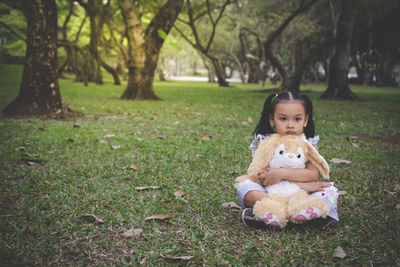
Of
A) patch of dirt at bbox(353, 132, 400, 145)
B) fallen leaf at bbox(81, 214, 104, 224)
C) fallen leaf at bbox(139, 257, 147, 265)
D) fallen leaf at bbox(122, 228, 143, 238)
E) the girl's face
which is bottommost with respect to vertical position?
fallen leaf at bbox(139, 257, 147, 265)

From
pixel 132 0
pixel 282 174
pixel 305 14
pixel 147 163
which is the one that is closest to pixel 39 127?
pixel 147 163

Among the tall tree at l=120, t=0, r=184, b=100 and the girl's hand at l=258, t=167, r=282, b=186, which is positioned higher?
the tall tree at l=120, t=0, r=184, b=100

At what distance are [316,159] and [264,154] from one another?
40cm

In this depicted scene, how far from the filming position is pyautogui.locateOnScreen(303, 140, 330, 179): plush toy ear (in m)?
2.38

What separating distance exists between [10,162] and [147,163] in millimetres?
1640

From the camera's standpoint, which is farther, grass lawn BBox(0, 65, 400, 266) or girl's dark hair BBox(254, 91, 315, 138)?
girl's dark hair BBox(254, 91, 315, 138)

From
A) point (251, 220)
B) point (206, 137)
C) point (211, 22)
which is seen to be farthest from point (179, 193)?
point (211, 22)

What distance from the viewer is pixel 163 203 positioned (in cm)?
279

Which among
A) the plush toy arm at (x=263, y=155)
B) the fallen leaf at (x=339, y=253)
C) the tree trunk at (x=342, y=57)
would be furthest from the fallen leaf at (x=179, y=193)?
the tree trunk at (x=342, y=57)

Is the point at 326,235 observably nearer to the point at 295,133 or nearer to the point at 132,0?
the point at 295,133

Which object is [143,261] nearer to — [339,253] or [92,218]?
[92,218]

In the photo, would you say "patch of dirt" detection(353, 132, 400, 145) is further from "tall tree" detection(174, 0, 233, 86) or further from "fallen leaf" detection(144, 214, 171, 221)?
"tall tree" detection(174, 0, 233, 86)

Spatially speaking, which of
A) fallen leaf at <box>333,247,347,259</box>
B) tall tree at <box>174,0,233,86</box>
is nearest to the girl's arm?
fallen leaf at <box>333,247,347,259</box>

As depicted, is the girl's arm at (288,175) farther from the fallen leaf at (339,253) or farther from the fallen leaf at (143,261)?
the fallen leaf at (143,261)
